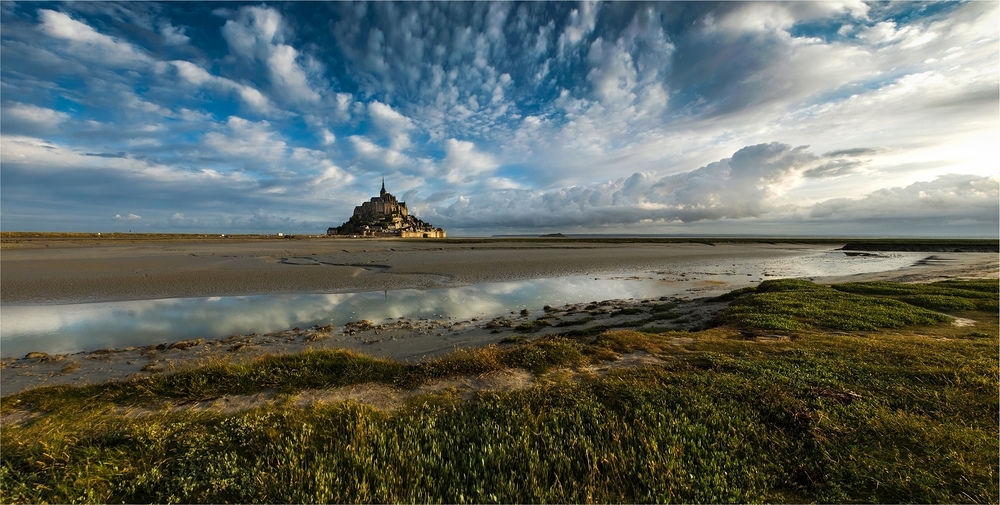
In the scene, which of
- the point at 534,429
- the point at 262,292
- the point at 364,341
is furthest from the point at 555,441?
the point at 262,292

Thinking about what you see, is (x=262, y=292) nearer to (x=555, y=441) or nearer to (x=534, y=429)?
(x=534, y=429)

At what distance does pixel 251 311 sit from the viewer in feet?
65.2

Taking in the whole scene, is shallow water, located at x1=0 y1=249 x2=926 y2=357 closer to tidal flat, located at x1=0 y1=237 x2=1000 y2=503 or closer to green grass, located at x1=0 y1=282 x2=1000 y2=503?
tidal flat, located at x1=0 y1=237 x2=1000 y2=503

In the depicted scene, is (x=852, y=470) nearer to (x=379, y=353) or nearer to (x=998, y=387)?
(x=998, y=387)

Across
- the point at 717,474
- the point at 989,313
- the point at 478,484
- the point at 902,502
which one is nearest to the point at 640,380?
the point at 717,474

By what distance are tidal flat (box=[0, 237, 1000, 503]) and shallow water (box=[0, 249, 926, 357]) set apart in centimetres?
904

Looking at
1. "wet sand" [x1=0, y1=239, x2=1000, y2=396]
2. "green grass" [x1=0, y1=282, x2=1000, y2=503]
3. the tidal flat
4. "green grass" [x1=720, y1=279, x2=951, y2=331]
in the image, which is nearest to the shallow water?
"wet sand" [x1=0, y1=239, x2=1000, y2=396]

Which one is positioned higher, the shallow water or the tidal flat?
the tidal flat

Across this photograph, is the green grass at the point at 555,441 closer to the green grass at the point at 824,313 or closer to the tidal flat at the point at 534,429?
the tidal flat at the point at 534,429

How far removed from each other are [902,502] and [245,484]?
24.9 ft

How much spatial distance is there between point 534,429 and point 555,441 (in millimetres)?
407

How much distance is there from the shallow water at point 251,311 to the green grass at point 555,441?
9.25 metres

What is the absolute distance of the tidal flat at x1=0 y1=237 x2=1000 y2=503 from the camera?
4312 mm

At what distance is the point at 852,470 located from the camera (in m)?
4.49
